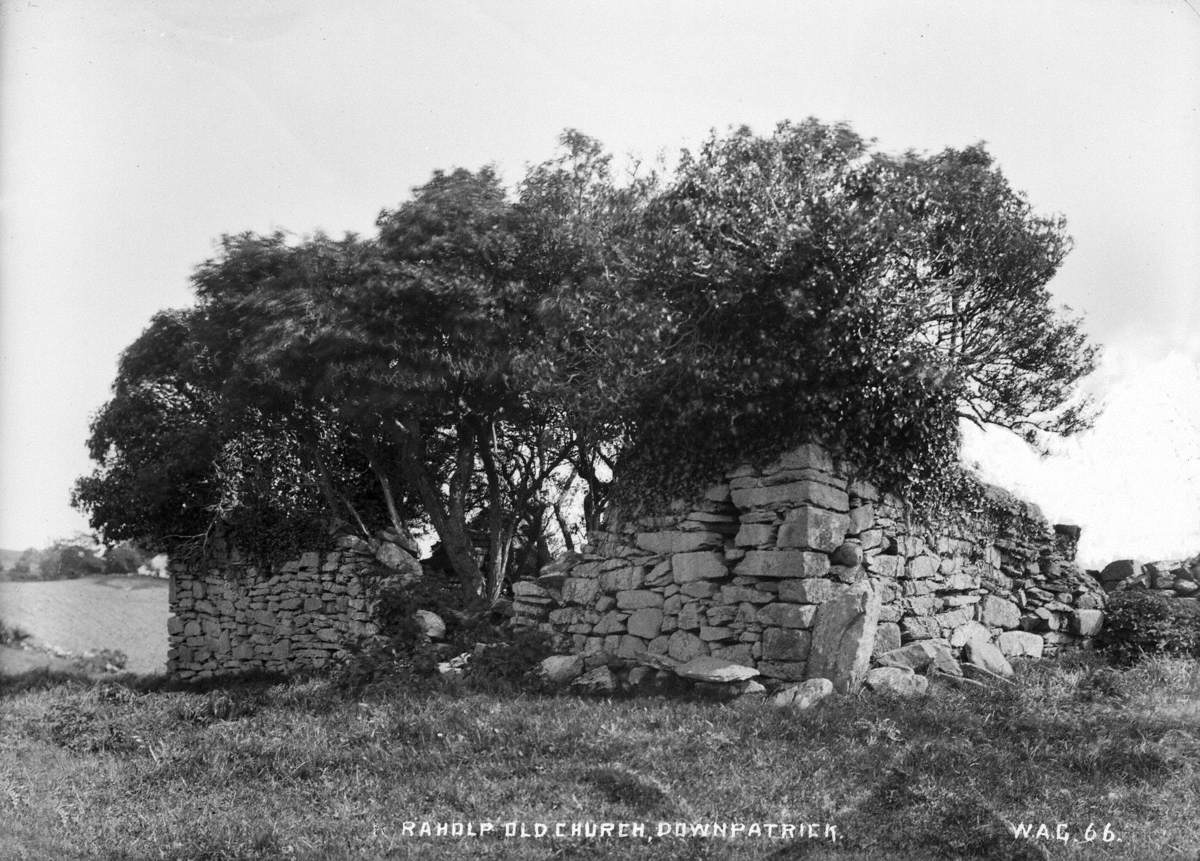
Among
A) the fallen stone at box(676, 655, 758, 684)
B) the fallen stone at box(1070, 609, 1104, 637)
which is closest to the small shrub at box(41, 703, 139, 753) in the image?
the fallen stone at box(676, 655, 758, 684)

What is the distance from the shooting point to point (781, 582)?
11109 mm

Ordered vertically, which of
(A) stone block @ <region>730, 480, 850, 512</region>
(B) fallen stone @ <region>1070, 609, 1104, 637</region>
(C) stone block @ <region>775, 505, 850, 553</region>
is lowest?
(B) fallen stone @ <region>1070, 609, 1104, 637</region>

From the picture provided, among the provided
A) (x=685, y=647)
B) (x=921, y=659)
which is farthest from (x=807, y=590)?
(x=685, y=647)

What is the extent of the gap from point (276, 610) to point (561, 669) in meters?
8.12

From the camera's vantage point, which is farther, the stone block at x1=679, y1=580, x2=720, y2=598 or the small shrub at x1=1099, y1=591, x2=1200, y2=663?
the small shrub at x1=1099, y1=591, x2=1200, y2=663

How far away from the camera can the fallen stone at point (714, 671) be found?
10406 mm

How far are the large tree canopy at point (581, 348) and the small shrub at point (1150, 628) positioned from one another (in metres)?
3.16

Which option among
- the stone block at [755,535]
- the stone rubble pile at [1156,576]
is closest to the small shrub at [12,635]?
the stone block at [755,535]

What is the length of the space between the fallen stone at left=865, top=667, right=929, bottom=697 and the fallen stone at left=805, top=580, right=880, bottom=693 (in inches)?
5.3

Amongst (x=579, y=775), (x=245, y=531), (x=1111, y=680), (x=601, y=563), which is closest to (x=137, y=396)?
(x=245, y=531)

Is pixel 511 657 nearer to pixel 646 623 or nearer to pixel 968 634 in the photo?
pixel 646 623

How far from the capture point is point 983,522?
45.5ft

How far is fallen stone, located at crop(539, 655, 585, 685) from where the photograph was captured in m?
11.7

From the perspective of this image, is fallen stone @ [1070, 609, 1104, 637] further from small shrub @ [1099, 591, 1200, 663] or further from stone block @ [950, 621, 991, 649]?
stone block @ [950, 621, 991, 649]
